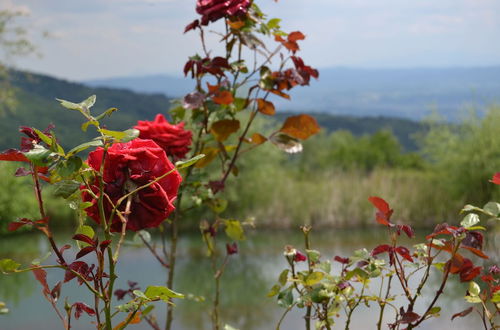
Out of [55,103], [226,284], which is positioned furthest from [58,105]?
[226,284]

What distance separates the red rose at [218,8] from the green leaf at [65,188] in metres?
0.70

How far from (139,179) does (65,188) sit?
0.25ft

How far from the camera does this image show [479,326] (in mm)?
2613

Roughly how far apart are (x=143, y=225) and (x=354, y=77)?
88.3m

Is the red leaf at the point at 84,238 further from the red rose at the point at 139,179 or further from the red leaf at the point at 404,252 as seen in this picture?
the red leaf at the point at 404,252

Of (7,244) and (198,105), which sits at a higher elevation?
(198,105)

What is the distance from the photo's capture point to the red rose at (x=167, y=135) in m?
1.18

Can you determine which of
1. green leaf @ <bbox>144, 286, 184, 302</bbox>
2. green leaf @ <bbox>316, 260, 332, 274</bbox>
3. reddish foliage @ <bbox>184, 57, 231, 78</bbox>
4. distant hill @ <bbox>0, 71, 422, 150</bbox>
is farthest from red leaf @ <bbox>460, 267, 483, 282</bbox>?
distant hill @ <bbox>0, 71, 422, 150</bbox>

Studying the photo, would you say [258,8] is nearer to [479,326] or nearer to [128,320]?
[128,320]

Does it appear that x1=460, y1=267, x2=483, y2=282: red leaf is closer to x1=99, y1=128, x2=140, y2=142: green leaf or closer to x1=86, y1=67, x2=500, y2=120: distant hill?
x1=99, y1=128, x2=140, y2=142: green leaf

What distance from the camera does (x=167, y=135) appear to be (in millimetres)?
1199

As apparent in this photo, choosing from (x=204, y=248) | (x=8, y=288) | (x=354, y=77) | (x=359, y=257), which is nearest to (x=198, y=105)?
(x=359, y=257)

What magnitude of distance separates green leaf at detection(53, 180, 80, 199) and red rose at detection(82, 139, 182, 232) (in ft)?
→ 0.07

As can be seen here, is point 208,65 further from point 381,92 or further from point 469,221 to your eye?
point 381,92
